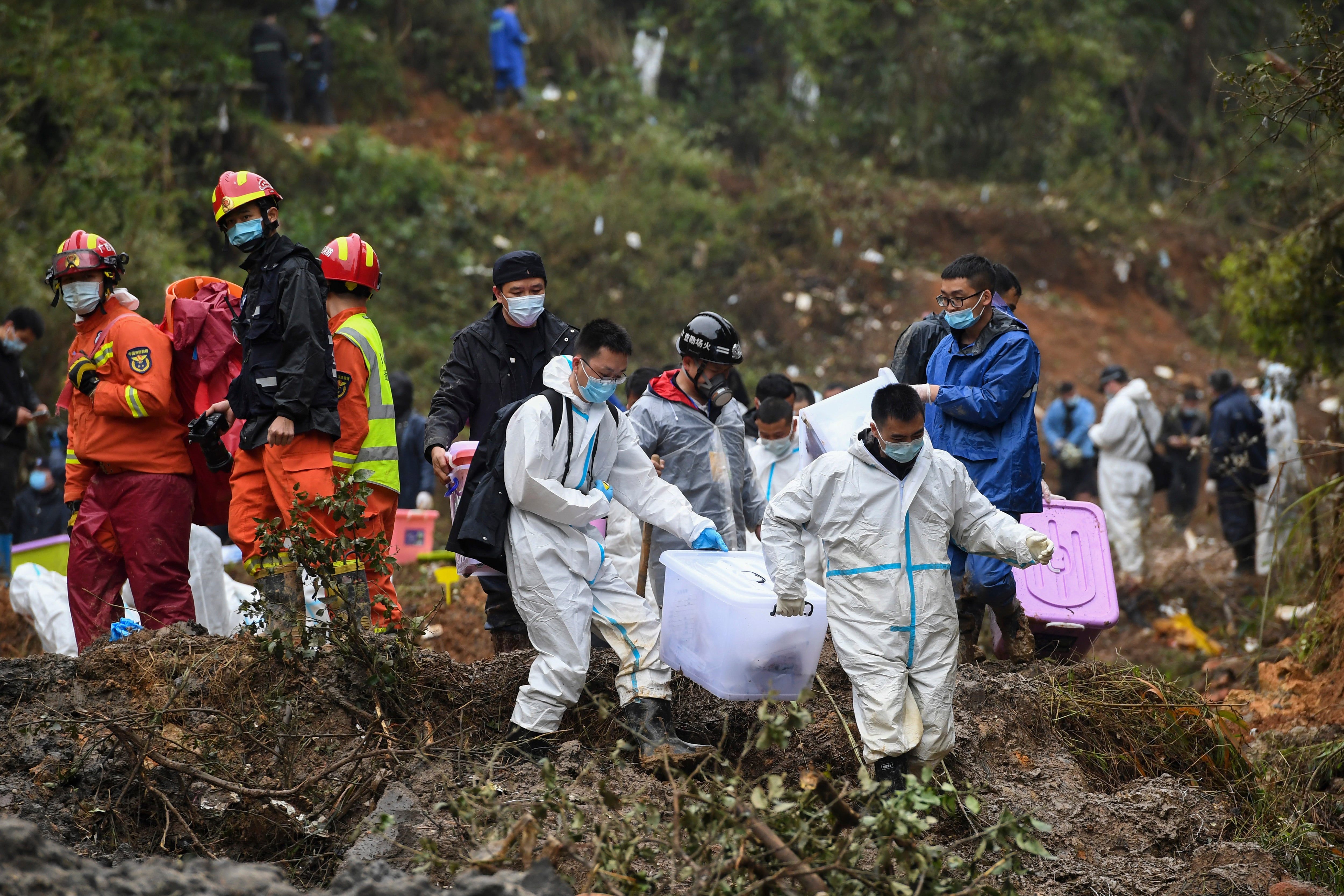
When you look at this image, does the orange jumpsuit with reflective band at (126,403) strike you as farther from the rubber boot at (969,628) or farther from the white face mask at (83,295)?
the rubber boot at (969,628)

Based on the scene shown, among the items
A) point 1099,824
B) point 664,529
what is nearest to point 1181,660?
point 1099,824

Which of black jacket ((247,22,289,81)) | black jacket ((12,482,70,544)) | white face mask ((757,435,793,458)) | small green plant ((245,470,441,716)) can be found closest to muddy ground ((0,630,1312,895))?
small green plant ((245,470,441,716))

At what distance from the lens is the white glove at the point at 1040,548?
14.0 ft

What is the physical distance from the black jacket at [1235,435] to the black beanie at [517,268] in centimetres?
687

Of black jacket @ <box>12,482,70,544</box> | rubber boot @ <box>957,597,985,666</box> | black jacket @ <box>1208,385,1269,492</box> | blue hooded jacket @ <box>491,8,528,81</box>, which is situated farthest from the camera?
blue hooded jacket @ <box>491,8,528,81</box>

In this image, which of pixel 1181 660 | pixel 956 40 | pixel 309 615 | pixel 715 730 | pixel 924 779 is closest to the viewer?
pixel 924 779

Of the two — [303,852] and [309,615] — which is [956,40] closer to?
[309,615]

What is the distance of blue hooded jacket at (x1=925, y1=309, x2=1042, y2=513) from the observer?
5.16 m

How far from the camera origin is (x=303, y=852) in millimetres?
3998

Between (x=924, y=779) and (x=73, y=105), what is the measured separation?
13638 millimetres

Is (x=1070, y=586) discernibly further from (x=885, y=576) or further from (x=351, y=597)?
(x=351, y=597)

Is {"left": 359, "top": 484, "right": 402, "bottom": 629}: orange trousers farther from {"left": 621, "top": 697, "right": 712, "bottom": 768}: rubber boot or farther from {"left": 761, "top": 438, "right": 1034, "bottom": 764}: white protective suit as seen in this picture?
{"left": 761, "top": 438, "right": 1034, "bottom": 764}: white protective suit

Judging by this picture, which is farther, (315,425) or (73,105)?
(73,105)

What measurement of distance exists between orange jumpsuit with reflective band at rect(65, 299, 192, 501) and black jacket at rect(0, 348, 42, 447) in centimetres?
261
